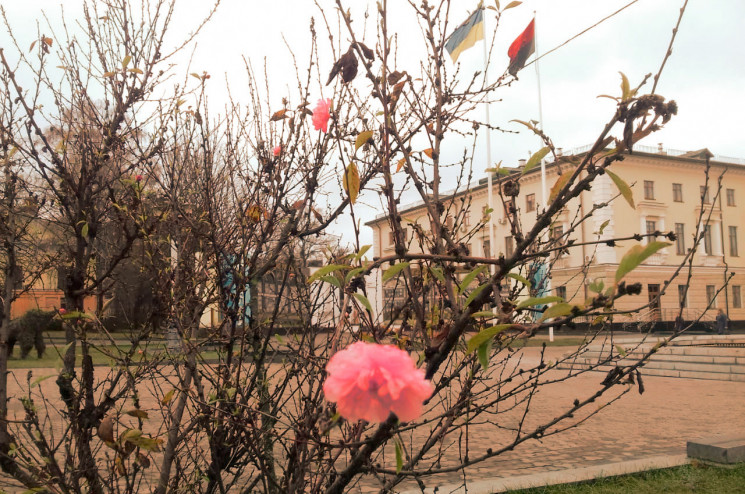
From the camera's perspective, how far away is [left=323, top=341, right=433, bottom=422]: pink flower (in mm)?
787

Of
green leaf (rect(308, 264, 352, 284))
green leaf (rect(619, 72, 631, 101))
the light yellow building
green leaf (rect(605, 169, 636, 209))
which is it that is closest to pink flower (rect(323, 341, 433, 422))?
green leaf (rect(308, 264, 352, 284))

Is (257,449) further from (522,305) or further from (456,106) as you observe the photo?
(456,106)

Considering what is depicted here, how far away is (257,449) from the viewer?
2.09 meters

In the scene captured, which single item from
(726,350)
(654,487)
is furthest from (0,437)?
(726,350)

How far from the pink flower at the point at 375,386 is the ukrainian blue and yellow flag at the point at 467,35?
44.9 inches

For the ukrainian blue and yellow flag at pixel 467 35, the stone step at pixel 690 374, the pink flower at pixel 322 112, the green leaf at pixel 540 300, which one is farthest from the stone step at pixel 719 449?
the stone step at pixel 690 374

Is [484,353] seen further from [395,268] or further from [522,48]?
A: [522,48]

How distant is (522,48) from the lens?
1.61 m

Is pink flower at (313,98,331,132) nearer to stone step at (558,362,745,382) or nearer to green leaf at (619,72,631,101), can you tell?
green leaf at (619,72,631,101)

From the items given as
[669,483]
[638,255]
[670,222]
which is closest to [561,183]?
[638,255]

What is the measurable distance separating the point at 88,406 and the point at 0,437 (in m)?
0.49

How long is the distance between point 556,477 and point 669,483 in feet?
2.99

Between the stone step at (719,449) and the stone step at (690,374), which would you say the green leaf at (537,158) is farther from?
the stone step at (690,374)

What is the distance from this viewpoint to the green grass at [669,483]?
4.88 m
